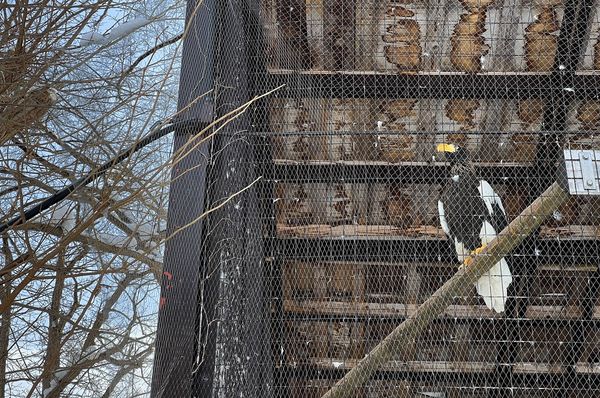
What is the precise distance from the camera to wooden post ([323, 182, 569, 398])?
6.59ft

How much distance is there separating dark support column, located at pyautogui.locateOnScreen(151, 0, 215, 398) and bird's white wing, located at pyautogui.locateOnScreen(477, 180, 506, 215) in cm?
88

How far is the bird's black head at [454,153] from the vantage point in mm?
2381

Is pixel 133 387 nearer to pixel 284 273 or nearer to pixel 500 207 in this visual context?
pixel 284 273

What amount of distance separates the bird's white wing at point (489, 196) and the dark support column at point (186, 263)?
2.90 ft

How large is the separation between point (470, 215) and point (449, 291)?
1.41 ft

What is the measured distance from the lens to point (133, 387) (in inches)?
130

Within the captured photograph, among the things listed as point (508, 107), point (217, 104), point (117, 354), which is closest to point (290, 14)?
point (217, 104)

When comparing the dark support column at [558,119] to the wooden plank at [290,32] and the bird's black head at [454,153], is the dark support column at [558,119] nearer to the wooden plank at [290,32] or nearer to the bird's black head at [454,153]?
the bird's black head at [454,153]

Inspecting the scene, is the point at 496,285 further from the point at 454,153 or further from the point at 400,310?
the point at 454,153

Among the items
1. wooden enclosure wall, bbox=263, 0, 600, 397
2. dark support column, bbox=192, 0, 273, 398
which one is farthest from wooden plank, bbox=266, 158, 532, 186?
dark support column, bbox=192, 0, 273, 398

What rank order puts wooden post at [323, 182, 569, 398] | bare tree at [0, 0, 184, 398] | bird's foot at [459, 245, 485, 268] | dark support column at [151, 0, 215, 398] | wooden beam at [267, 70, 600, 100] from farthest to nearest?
1. bare tree at [0, 0, 184, 398]
2. wooden beam at [267, 70, 600, 100]
3. bird's foot at [459, 245, 485, 268]
4. wooden post at [323, 182, 569, 398]
5. dark support column at [151, 0, 215, 398]

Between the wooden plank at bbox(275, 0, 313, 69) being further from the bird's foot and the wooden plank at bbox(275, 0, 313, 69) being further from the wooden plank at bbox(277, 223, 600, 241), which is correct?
the bird's foot

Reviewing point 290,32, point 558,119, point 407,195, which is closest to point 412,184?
point 407,195

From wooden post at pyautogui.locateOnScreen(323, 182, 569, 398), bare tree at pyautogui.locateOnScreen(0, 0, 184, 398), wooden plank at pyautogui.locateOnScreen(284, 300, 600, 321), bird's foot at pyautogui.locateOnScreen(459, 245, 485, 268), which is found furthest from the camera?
bare tree at pyautogui.locateOnScreen(0, 0, 184, 398)
